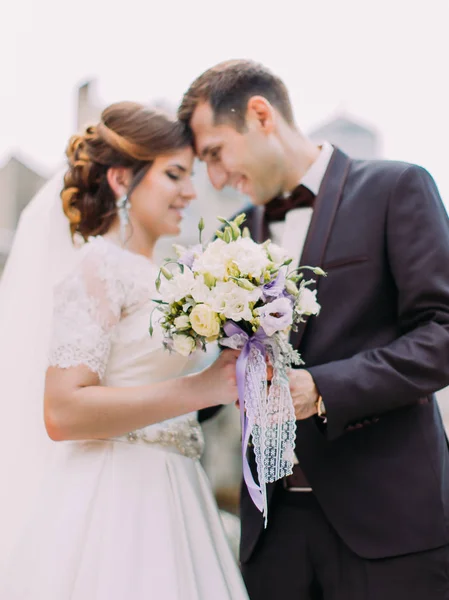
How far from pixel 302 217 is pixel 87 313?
32.8 inches

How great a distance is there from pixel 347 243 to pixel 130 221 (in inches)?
31.7

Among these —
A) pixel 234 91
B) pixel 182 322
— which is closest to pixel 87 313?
pixel 182 322

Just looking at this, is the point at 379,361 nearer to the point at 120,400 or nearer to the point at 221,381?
the point at 221,381

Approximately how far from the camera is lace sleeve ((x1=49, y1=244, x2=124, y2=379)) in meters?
1.90

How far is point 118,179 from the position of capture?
243cm

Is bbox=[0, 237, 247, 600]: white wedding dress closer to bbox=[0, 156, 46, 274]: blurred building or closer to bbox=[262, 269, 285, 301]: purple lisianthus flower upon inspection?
bbox=[262, 269, 285, 301]: purple lisianthus flower

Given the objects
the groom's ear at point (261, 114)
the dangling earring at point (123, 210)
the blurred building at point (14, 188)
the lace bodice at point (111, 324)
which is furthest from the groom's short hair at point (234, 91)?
the blurred building at point (14, 188)

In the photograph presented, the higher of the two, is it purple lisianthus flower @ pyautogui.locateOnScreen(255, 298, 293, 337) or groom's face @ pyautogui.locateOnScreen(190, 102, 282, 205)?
groom's face @ pyautogui.locateOnScreen(190, 102, 282, 205)

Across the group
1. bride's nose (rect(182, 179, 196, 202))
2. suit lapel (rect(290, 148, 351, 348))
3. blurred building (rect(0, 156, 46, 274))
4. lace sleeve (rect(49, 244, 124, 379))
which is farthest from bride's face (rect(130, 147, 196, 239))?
blurred building (rect(0, 156, 46, 274))

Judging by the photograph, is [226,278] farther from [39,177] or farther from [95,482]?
[39,177]

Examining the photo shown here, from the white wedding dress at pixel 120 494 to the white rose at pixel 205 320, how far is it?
0.39m

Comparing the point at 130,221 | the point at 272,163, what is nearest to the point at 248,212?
the point at 272,163

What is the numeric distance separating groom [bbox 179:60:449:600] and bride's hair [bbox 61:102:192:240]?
Answer: 60 cm

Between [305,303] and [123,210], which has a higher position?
[123,210]
